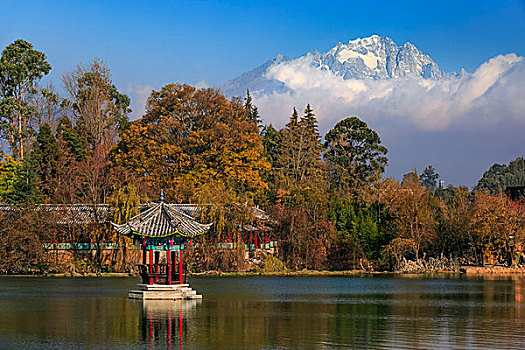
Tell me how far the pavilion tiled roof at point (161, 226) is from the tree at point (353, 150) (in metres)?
34.4

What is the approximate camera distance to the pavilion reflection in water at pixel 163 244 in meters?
27.1

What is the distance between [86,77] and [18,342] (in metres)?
47.8

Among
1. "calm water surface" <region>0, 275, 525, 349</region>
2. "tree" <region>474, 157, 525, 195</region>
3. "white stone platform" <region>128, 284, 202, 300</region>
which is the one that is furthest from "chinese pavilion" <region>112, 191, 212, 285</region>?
"tree" <region>474, 157, 525, 195</region>

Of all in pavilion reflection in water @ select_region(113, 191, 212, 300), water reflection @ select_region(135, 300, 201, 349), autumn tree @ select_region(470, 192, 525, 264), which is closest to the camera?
water reflection @ select_region(135, 300, 201, 349)

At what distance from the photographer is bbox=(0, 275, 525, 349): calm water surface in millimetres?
17422

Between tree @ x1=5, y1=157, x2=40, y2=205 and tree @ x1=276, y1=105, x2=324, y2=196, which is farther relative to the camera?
tree @ x1=276, y1=105, x2=324, y2=196

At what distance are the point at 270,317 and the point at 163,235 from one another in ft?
24.1

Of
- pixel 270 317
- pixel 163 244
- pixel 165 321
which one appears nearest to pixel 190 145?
pixel 163 244

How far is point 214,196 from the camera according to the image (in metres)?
42.7

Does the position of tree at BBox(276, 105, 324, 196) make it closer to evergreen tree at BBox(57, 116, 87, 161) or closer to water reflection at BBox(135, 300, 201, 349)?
evergreen tree at BBox(57, 116, 87, 161)

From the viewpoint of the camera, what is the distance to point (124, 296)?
92.6 feet

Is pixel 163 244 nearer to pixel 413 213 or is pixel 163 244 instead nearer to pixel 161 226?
pixel 161 226

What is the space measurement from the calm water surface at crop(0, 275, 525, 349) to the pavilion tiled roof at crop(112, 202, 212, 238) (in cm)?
261

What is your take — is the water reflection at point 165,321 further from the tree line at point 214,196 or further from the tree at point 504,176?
the tree at point 504,176
